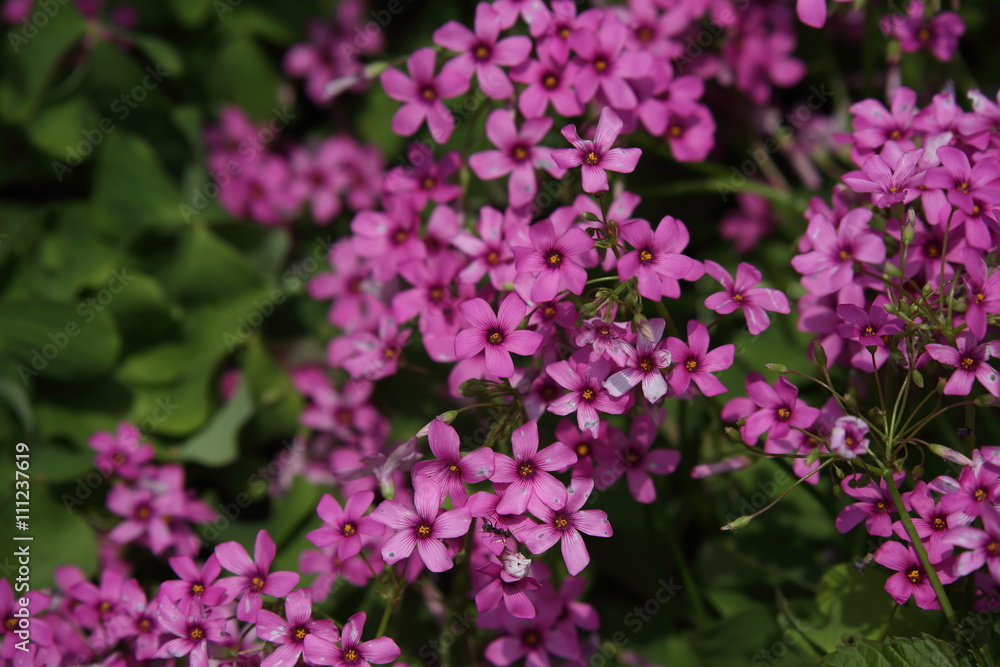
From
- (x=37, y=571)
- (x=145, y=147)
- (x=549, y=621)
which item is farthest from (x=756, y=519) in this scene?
(x=145, y=147)

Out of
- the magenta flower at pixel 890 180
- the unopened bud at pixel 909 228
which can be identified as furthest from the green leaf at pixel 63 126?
the unopened bud at pixel 909 228

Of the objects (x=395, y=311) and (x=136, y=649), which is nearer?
(x=136, y=649)

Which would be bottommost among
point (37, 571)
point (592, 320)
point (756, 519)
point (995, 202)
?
point (756, 519)

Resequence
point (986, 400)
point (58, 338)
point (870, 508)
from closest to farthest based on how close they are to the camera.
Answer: point (986, 400) < point (870, 508) < point (58, 338)

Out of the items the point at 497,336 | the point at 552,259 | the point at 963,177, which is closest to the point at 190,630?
the point at 497,336

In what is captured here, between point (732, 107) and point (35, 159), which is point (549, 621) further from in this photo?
point (35, 159)

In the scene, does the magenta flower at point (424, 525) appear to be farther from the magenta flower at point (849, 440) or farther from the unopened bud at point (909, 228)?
the unopened bud at point (909, 228)

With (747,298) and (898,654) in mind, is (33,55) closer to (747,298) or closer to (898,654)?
(747,298)
